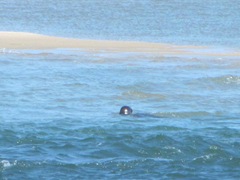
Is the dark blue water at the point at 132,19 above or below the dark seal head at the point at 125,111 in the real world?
above

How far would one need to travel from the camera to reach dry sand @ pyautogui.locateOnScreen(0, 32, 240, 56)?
1033 inches

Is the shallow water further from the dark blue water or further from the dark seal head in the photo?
the dark blue water

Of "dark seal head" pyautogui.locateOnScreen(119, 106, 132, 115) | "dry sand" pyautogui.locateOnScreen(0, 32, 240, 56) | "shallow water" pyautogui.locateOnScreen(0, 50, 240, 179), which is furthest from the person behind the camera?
"dry sand" pyautogui.locateOnScreen(0, 32, 240, 56)

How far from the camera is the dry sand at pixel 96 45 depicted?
26.2m

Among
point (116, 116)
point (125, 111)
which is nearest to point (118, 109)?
point (116, 116)

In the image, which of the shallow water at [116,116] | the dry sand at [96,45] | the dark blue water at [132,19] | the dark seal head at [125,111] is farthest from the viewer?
the dark blue water at [132,19]

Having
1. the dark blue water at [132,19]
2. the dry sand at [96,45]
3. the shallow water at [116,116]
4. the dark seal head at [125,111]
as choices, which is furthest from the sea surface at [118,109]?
the dry sand at [96,45]

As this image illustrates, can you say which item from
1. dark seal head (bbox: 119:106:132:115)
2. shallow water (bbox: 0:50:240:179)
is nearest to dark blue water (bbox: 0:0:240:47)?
shallow water (bbox: 0:50:240:179)

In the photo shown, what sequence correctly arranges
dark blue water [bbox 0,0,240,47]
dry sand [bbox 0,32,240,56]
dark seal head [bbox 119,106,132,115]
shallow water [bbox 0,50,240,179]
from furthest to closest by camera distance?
1. dark blue water [bbox 0,0,240,47]
2. dry sand [bbox 0,32,240,56]
3. dark seal head [bbox 119,106,132,115]
4. shallow water [bbox 0,50,240,179]

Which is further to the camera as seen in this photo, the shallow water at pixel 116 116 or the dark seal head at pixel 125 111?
the dark seal head at pixel 125 111

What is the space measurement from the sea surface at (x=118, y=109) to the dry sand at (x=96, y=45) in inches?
36.6

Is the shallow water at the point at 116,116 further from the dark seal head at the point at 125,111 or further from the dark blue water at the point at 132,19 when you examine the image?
the dark blue water at the point at 132,19

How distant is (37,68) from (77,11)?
77.5ft

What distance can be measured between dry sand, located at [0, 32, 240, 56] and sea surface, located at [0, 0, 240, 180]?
0.93m
